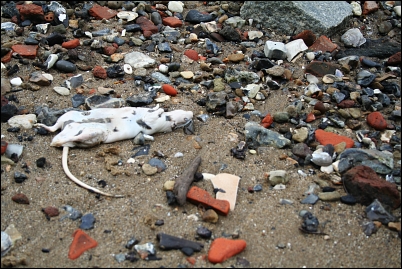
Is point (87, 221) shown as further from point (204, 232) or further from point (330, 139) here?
point (330, 139)

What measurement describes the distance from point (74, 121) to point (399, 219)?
212 cm

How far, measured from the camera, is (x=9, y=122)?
3.44 meters

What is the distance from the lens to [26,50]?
409 centimetres

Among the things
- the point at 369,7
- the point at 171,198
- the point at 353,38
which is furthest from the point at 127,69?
the point at 369,7

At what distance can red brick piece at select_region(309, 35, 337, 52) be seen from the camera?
445cm

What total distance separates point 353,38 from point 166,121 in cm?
209

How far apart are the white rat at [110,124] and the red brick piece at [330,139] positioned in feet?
2.95

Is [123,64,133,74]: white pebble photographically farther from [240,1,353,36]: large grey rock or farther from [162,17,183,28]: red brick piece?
[240,1,353,36]: large grey rock

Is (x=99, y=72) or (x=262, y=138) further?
(x=99, y=72)

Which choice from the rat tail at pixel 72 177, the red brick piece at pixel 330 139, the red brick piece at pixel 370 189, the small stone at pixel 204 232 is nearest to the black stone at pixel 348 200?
the red brick piece at pixel 370 189

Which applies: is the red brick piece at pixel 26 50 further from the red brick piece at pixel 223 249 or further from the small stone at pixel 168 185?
the red brick piece at pixel 223 249

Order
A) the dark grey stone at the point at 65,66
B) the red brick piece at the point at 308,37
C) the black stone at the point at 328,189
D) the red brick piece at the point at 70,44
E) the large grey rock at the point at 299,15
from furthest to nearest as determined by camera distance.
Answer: the large grey rock at the point at 299,15 < the red brick piece at the point at 308,37 < the red brick piece at the point at 70,44 < the dark grey stone at the point at 65,66 < the black stone at the point at 328,189

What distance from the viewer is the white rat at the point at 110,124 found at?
10.7 ft

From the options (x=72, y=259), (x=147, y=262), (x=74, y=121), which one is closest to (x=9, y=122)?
(x=74, y=121)
